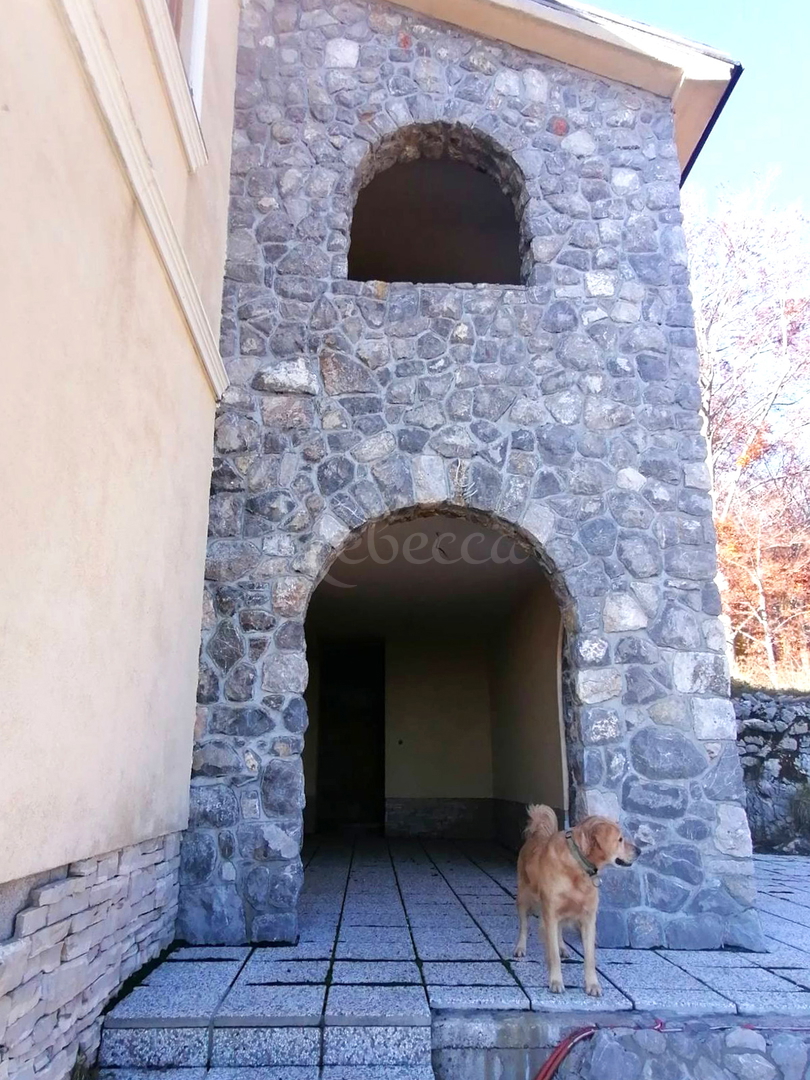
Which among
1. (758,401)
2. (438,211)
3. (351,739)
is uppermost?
(758,401)

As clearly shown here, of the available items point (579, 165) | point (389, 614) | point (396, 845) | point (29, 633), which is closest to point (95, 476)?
point (29, 633)

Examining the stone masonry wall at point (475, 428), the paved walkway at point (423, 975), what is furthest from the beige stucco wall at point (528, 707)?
the stone masonry wall at point (475, 428)

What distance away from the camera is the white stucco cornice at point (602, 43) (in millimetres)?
5121

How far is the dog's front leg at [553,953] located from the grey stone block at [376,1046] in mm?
610

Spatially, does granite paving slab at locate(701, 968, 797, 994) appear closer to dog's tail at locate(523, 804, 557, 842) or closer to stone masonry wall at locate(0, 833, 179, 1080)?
dog's tail at locate(523, 804, 557, 842)

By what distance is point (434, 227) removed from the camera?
22.0 ft

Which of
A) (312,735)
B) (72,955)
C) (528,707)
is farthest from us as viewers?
(312,735)

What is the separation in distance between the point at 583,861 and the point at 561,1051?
72cm

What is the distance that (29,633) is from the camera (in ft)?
7.38

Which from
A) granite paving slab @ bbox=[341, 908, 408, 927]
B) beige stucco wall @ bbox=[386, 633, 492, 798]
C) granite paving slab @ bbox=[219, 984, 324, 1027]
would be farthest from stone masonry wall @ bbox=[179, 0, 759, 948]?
beige stucco wall @ bbox=[386, 633, 492, 798]

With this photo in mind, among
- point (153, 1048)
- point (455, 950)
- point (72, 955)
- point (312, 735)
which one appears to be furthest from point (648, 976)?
point (312, 735)

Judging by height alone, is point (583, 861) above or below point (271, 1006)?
above

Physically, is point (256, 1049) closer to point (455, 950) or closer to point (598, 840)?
point (455, 950)

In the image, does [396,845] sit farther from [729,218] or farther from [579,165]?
[729,218]
